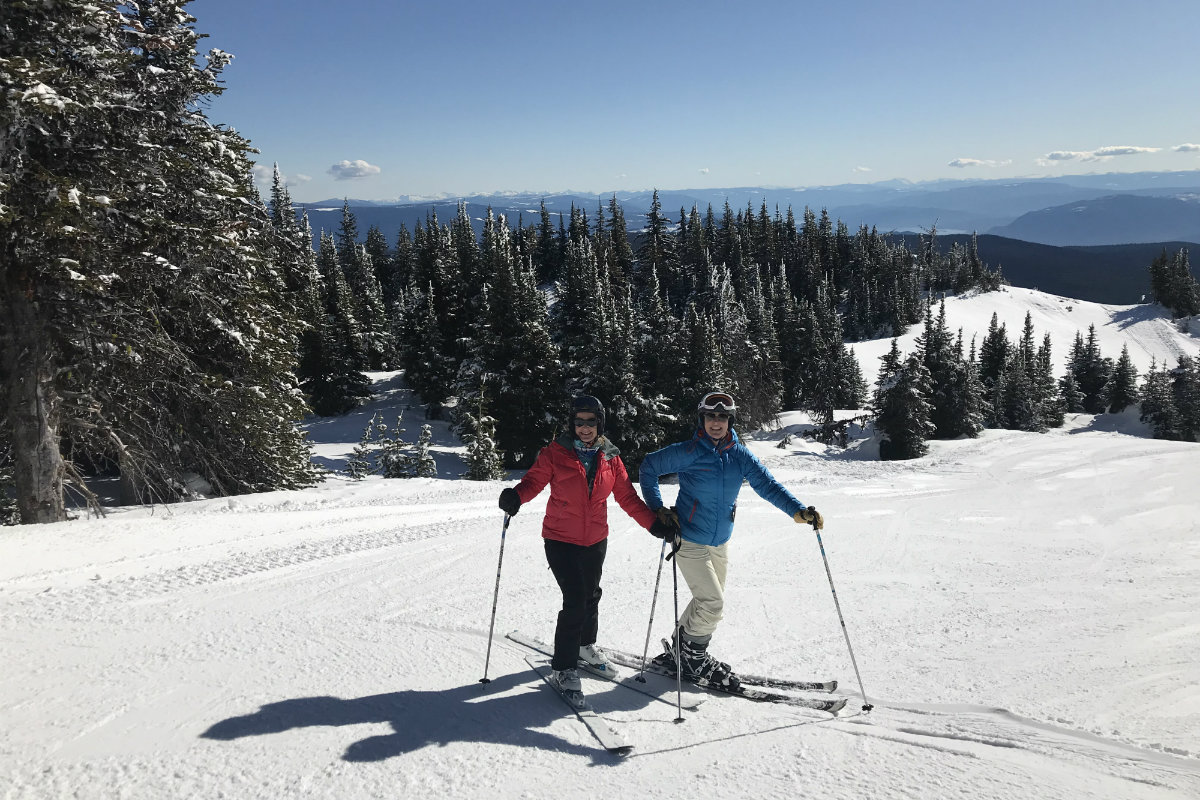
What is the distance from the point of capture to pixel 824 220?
108 m

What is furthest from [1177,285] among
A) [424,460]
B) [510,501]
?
[510,501]

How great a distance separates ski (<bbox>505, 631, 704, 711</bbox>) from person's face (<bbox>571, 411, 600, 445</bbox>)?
1855 millimetres

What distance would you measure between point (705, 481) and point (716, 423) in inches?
17.6

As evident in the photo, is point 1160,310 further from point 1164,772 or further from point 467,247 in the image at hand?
point 1164,772

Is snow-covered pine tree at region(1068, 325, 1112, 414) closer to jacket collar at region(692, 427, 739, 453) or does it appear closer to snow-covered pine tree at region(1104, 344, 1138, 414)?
snow-covered pine tree at region(1104, 344, 1138, 414)

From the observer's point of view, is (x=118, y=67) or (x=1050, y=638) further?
(x=118, y=67)

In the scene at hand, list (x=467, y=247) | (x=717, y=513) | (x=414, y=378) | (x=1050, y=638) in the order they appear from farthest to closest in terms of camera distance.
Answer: (x=467, y=247) < (x=414, y=378) < (x=1050, y=638) < (x=717, y=513)

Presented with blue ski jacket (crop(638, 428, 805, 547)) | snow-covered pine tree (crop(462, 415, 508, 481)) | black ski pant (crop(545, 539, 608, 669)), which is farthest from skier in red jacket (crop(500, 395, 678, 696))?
snow-covered pine tree (crop(462, 415, 508, 481))

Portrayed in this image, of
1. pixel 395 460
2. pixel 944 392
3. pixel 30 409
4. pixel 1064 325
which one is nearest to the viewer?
pixel 30 409

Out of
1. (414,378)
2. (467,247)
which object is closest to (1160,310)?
(467,247)

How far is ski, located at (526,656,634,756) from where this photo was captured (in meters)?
3.84

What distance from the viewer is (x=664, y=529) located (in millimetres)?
4480

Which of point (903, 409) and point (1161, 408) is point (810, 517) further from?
point (1161, 408)

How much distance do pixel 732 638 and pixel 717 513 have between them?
197 cm
